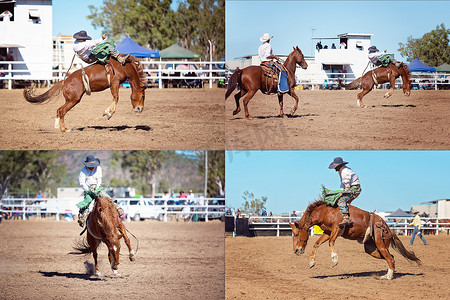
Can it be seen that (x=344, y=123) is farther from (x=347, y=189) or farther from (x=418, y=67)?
(x=347, y=189)

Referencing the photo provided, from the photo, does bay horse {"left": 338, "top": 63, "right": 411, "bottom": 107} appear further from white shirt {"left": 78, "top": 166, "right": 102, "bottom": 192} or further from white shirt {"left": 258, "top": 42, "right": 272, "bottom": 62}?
white shirt {"left": 78, "top": 166, "right": 102, "bottom": 192}

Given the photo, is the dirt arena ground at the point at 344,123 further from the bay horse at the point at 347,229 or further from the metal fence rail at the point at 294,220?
the bay horse at the point at 347,229

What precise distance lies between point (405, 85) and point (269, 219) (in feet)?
8.60

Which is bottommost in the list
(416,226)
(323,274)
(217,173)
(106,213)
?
(323,274)

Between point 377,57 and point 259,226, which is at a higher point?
point 377,57

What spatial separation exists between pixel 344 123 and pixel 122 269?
339cm

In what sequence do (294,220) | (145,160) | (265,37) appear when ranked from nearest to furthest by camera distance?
(294,220), (265,37), (145,160)

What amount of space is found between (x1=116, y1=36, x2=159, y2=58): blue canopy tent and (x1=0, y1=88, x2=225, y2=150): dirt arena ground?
0.81 meters

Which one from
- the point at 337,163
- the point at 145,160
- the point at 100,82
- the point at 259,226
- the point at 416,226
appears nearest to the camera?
the point at 337,163

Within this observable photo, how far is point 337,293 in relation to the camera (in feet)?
19.7

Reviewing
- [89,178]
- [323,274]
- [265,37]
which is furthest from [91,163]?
[323,274]

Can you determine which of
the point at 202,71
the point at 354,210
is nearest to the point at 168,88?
the point at 202,71

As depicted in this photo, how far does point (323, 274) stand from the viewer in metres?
6.77

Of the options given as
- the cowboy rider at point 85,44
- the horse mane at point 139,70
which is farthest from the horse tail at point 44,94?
the horse mane at point 139,70
